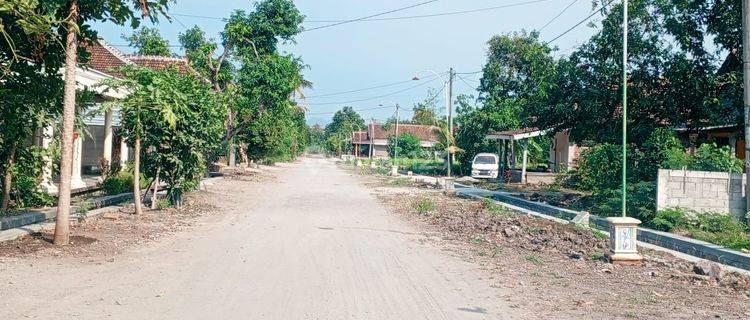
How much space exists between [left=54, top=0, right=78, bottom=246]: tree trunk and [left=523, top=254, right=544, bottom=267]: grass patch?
7.33 m

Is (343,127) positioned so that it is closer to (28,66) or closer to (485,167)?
(485,167)

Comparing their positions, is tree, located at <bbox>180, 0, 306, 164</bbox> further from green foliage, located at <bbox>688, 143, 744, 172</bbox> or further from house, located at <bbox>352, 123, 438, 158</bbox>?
house, located at <bbox>352, 123, 438, 158</bbox>

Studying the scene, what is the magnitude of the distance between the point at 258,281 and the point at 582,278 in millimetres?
4494

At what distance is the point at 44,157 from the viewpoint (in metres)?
14.8

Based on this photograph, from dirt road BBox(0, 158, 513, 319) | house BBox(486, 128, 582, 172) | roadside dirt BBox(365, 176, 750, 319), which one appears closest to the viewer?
dirt road BBox(0, 158, 513, 319)

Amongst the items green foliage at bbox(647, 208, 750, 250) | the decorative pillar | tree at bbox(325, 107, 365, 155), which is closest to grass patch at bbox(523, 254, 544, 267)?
the decorative pillar

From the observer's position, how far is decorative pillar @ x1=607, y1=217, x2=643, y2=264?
33.8 ft

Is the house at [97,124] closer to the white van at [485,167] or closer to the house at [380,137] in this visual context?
the white van at [485,167]

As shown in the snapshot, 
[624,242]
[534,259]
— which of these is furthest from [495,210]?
[624,242]

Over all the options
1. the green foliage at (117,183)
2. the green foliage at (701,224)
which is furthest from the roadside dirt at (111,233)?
the green foliage at (701,224)

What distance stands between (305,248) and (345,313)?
460cm

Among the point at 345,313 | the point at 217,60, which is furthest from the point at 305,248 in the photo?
the point at 217,60

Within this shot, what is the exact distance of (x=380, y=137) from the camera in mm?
107312

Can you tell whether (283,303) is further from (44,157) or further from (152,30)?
(152,30)
